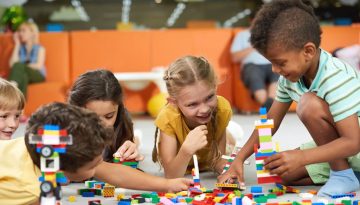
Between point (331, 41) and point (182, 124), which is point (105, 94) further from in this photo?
point (331, 41)

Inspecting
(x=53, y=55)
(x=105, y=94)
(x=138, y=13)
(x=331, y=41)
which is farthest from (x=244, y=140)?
A: (x=138, y=13)

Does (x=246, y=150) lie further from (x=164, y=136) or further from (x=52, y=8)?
(x=52, y=8)

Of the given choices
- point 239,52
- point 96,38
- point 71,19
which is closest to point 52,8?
point 71,19

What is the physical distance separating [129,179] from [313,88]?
0.70 metres

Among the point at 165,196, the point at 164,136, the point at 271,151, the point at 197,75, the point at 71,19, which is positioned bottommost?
the point at 165,196

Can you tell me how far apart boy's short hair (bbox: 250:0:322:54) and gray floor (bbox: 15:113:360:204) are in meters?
0.52

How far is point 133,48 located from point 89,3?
6078mm

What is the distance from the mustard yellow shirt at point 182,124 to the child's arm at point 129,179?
0.40 metres

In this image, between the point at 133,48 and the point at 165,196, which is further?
the point at 133,48

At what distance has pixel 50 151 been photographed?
1298mm

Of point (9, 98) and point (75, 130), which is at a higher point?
point (9, 98)

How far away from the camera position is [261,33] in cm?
185

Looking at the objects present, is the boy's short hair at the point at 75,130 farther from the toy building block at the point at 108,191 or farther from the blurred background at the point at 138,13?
the blurred background at the point at 138,13

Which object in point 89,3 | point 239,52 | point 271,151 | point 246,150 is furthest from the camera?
point 89,3
